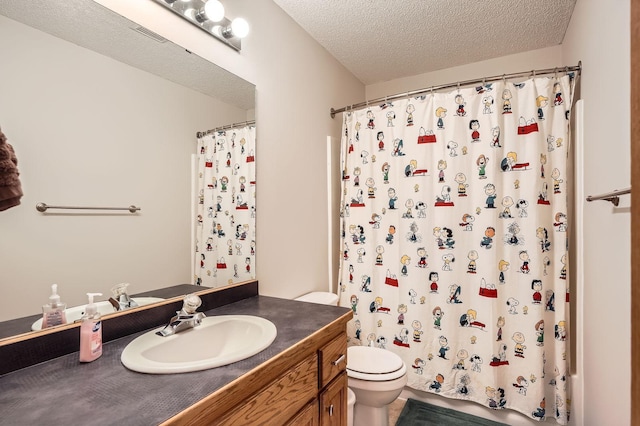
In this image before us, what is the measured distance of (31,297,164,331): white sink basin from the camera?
96cm

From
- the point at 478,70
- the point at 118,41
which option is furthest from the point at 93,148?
the point at 478,70

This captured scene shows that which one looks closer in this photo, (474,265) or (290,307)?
(290,307)

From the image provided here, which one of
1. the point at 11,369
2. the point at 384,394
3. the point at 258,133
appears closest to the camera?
the point at 11,369

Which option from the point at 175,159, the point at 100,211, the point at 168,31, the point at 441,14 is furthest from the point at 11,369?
the point at 441,14

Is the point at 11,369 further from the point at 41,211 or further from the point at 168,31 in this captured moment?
the point at 168,31

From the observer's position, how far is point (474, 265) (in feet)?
6.61

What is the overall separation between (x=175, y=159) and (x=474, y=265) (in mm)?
1774

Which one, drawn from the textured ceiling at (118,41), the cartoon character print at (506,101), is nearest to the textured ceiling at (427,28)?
the cartoon character print at (506,101)

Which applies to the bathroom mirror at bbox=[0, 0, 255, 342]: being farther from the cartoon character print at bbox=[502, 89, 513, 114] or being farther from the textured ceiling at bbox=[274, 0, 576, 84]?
the cartoon character print at bbox=[502, 89, 513, 114]

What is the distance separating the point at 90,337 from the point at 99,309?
196mm

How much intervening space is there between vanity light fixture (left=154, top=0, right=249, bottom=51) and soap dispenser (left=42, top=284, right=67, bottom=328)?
1.15m

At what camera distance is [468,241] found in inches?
80.1

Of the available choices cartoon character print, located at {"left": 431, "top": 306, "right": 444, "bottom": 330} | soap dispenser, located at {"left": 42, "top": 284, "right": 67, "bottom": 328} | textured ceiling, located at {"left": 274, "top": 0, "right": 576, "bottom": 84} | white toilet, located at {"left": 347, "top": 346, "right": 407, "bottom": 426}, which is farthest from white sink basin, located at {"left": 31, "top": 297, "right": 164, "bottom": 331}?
textured ceiling, located at {"left": 274, "top": 0, "right": 576, "bottom": 84}

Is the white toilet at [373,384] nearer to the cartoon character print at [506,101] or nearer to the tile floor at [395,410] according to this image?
the tile floor at [395,410]
